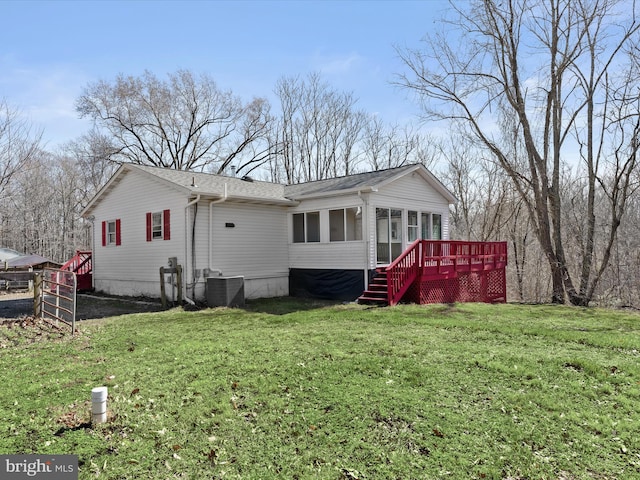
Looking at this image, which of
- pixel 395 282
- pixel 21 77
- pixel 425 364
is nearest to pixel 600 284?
pixel 395 282

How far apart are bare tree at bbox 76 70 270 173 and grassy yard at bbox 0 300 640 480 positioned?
24.1 meters

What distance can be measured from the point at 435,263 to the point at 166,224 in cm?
818

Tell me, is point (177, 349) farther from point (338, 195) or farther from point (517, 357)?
point (338, 195)

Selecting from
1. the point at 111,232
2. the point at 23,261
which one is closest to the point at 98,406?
the point at 23,261

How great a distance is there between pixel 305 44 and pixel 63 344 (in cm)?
1146

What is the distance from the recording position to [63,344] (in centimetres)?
694

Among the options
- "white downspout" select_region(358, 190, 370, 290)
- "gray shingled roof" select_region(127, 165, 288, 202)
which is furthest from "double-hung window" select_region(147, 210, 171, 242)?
"white downspout" select_region(358, 190, 370, 290)

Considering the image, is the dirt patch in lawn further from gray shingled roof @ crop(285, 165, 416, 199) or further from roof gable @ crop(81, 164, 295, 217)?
gray shingled roof @ crop(285, 165, 416, 199)

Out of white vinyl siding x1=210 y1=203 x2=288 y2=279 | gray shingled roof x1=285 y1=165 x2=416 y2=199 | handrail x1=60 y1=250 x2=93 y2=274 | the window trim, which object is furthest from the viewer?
handrail x1=60 y1=250 x2=93 y2=274

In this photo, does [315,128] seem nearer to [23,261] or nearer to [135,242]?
[135,242]

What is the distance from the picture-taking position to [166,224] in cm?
1274

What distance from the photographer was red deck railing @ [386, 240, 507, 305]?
1138cm

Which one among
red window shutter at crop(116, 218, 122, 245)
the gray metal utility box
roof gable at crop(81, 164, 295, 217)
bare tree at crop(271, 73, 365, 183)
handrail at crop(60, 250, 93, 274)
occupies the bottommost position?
the gray metal utility box

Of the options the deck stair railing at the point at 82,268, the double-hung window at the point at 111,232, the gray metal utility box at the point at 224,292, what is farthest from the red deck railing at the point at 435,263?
the deck stair railing at the point at 82,268
